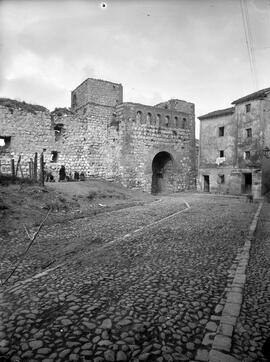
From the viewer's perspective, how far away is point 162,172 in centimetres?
2830

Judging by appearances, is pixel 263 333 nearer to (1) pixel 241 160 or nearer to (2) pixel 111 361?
(2) pixel 111 361

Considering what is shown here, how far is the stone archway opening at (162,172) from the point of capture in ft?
90.5

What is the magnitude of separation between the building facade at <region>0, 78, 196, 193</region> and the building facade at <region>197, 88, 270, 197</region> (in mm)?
3076

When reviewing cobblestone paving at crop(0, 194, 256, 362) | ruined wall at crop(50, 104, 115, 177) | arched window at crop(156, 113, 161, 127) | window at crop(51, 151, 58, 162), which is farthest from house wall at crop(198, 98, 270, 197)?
cobblestone paving at crop(0, 194, 256, 362)

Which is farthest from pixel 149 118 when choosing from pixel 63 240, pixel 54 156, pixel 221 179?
pixel 63 240

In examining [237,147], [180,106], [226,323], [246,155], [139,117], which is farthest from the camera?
[180,106]

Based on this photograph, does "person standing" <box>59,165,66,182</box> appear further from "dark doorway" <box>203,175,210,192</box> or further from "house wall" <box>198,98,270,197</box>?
"dark doorway" <box>203,175,210,192</box>

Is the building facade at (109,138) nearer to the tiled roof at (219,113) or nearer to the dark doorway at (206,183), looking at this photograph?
the tiled roof at (219,113)

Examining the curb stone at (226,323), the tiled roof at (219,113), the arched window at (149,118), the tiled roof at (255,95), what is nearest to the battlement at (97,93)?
the arched window at (149,118)

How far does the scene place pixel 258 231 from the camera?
8.91m

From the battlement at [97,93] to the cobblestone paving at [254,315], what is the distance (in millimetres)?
22727

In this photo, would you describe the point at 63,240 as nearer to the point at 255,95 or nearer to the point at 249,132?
the point at 249,132

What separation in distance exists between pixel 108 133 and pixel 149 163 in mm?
4533

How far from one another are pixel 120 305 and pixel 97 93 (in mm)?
25229
